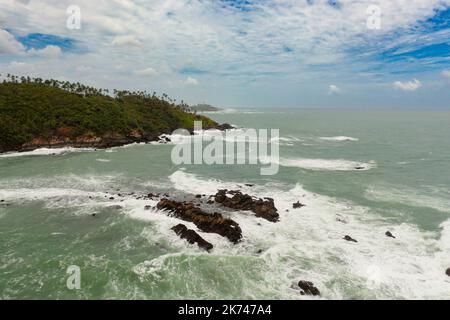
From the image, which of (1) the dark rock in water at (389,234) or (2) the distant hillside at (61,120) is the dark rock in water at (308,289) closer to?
(1) the dark rock in water at (389,234)

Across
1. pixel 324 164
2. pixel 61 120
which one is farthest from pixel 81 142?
pixel 324 164

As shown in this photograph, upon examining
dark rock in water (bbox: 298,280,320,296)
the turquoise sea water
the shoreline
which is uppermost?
the shoreline

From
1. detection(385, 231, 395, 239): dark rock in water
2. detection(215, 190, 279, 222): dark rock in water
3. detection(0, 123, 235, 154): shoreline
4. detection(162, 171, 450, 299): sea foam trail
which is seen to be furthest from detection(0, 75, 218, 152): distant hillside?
detection(385, 231, 395, 239): dark rock in water

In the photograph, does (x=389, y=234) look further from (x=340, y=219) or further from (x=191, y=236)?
(x=191, y=236)

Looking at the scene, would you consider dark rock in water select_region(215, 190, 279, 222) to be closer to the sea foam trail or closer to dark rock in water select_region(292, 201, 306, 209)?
the sea foam trail

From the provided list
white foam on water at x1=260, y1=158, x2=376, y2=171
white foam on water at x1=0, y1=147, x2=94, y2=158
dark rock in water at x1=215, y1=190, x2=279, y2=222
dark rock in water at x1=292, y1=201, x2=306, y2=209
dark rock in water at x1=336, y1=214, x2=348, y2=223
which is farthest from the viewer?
white foam on water at x1=0, y1=147, x2=94, y2=158

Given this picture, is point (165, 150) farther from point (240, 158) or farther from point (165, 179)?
point (165, 179)
